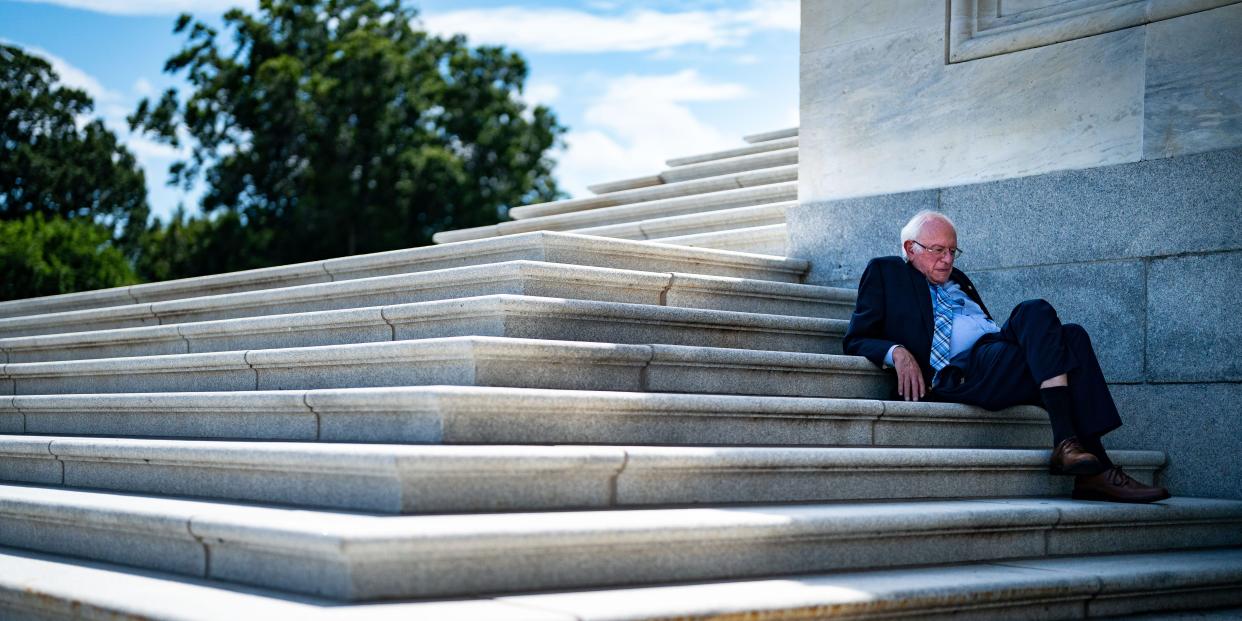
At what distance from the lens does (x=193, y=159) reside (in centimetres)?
3953

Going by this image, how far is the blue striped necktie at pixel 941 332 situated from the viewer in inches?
250

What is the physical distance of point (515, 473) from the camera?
4.41 meters

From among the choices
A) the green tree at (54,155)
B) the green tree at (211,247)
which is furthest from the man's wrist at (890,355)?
the green tree at (54,155)

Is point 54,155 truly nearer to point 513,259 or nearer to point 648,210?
point 648,210

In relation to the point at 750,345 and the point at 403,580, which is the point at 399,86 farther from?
the point at 403,580

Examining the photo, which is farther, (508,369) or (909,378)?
(909,378)

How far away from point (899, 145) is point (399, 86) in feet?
110

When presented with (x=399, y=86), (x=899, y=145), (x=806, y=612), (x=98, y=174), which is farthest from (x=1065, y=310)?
(x=98, y=174)

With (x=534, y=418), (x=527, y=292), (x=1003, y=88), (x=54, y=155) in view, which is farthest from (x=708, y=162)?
(x=54, y=155)

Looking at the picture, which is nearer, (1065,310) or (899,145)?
(1065,310)

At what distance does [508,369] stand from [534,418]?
0.33 metres

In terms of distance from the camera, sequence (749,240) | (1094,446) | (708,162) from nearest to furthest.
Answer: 1. (1094,446)
2. (749,240)
3. (708,162)

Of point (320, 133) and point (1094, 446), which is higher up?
point (320, 133)

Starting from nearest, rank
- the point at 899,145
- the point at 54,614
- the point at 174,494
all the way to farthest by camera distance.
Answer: the point at 54,614 < the point at 174,494 < the point at 899,145
